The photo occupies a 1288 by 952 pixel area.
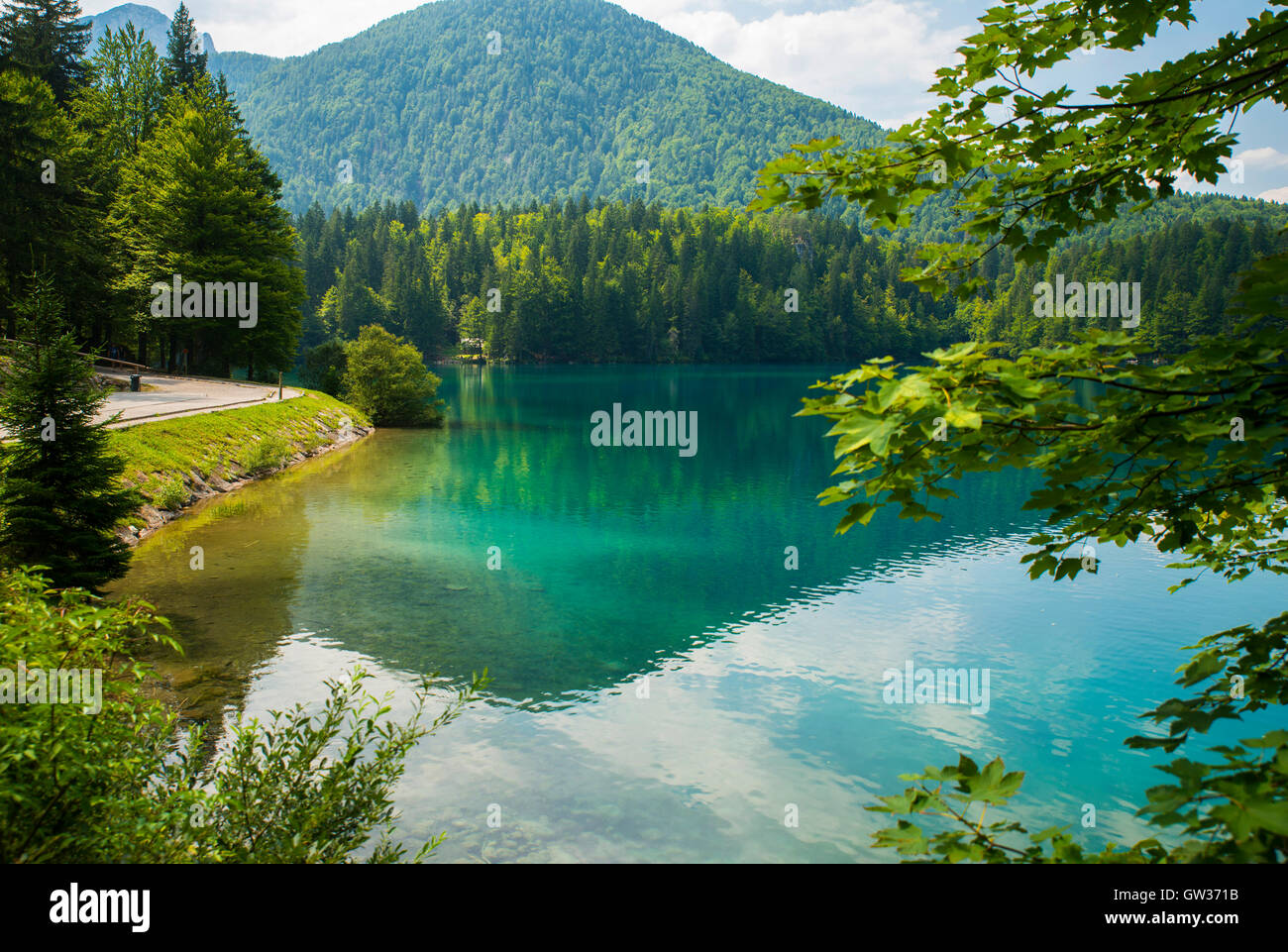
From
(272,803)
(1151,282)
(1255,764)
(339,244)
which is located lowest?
(272,803)

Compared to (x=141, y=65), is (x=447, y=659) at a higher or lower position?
lower

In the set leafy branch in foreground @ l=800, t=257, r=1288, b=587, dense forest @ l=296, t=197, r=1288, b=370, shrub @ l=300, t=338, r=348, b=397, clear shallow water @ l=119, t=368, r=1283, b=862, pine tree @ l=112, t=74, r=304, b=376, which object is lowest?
clear shallow water @ l=119, t=368, r=1283, b=862

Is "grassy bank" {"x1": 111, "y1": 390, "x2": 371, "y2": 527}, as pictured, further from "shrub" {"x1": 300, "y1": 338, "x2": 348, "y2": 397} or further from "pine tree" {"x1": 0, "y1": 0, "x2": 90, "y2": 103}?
"pine tree" {"x1": 0, "y1": 0, "x2": 90, "y2": 103}

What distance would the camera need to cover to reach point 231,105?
203 ft

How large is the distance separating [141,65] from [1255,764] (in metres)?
79.2

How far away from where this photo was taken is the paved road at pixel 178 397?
100 feet

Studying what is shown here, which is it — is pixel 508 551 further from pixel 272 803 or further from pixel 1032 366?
pixel 1032 366

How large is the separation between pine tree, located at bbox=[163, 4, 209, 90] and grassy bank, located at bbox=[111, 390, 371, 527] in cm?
3724

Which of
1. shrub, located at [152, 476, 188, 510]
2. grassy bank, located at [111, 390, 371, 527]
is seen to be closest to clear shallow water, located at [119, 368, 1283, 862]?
shrub, located at [152, 476, 188, 510]

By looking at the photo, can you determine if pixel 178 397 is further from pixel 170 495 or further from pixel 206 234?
pixel 206 234

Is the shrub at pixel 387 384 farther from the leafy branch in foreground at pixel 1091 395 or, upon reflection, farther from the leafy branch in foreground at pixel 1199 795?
the leafy branch in foreground at pixel 1199 795

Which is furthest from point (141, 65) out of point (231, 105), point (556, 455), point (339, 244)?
point (339, 244)

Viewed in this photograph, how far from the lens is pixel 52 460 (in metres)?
13.7

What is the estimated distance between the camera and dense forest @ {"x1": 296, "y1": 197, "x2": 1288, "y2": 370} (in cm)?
13038
